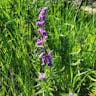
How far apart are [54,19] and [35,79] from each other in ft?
2.02

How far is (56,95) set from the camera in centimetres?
210

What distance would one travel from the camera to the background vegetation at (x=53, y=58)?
2.05m

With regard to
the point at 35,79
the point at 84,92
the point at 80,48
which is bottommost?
the point at 84,92

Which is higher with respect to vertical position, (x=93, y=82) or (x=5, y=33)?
(x=5, y=33)

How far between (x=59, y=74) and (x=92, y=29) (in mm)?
549

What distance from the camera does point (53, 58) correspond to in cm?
209

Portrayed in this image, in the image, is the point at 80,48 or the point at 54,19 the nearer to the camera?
the point at 80,48

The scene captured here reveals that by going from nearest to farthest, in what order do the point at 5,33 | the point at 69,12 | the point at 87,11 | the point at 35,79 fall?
the point at 35,79 → the point at 5,33 → the point at 69,12 → the point at 87,11

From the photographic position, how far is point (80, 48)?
7.02 ft

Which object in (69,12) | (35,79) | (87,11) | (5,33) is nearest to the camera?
(35,79)

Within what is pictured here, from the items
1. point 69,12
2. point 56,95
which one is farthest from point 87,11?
point 56,95

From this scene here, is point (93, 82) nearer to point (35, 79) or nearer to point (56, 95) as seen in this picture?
point (56, 95)

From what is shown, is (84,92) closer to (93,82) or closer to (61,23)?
(93,82)

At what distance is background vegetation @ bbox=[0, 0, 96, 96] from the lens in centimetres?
205
